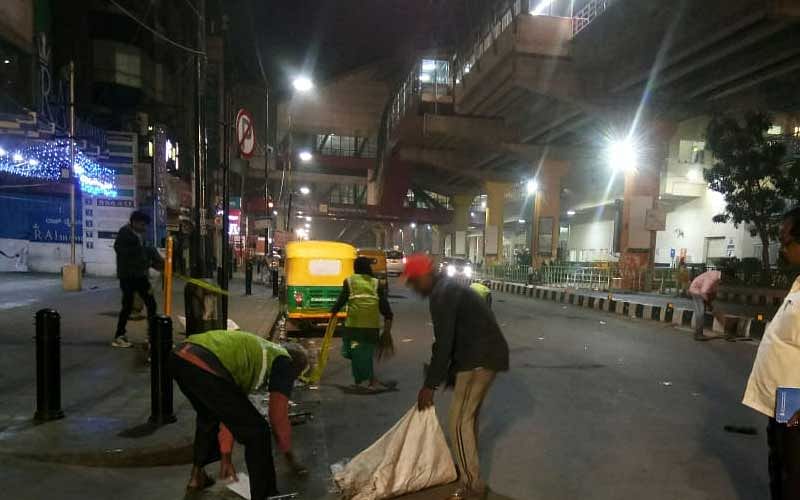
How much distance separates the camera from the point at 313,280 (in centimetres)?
991

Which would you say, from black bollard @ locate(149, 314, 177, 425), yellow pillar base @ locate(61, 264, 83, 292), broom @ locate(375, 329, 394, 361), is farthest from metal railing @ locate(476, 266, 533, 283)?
black bollard @ locate(149, 314, 177, 425)

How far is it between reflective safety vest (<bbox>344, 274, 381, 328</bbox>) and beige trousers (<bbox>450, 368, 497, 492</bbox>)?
8.81 ft

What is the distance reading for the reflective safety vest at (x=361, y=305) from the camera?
5824 mm

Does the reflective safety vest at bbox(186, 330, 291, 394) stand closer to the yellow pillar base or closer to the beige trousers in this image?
the beige trousers

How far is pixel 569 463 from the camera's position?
13.5 feet

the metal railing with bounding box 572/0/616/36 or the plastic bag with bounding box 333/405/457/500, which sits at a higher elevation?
the metal railing with bounding box 572/0/616/36

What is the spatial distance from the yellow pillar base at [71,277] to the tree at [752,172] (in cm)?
2038

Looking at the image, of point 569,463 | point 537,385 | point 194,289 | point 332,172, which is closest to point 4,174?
point 194,289

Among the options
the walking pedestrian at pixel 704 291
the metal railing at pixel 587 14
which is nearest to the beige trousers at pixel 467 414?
the walking pedestrian at pixel 704 291

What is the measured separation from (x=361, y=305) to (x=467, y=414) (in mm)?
2788

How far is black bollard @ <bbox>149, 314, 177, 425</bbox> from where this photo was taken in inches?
175

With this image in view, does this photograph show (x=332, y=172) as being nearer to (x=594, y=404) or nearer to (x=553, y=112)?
(x=553, y=112)

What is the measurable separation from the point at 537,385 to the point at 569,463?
96.2 inches

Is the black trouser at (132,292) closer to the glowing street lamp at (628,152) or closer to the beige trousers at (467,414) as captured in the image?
the beige trousers at (467,414)
